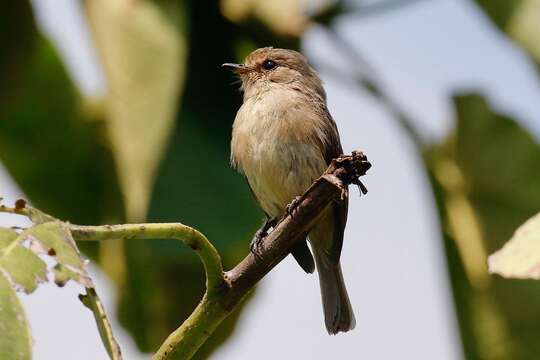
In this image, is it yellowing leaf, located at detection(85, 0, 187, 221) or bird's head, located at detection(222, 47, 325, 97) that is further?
bird's head, located at detection(222, 47, 325, 97)

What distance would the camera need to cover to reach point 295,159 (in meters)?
4.29

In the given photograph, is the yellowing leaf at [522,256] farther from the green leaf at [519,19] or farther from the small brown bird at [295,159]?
the small brown bird at [295,159]

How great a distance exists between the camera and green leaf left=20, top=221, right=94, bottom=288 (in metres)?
1.58

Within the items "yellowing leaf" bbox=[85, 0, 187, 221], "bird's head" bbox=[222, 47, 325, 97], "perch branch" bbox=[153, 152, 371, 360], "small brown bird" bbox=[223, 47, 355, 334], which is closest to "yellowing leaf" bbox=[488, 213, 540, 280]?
"perch branch" bbox=[153, 152, 371, 360]

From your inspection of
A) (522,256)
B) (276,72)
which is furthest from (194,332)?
(276,72)

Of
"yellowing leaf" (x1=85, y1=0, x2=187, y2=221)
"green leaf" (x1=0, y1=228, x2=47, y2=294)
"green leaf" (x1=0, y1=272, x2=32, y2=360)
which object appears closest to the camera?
"green leaf" (x1=0, y1=272, x2=32, y2=360)

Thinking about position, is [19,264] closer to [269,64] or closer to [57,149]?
[57,149]

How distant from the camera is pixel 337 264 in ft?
15.8

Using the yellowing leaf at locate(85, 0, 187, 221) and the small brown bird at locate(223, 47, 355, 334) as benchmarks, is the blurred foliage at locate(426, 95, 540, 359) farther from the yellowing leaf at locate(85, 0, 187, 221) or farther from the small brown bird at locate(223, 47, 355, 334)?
the yellowing leaf at locate(85, 0, 187, 221)

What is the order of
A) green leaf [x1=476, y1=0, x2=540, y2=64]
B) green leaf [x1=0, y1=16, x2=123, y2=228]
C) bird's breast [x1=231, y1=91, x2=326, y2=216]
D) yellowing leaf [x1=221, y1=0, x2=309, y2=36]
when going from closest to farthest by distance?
1. green leaf [x1=476, y1=0, x2=540, y2=64]
2. yellowing leaf [x1=221, y1=0, x2=309, y2=36]
3. green leaf [x1=0, y1=16, x2=123, y2=228]
4. bird's breast [x1=231, y1=91, x2=326, y2=216]

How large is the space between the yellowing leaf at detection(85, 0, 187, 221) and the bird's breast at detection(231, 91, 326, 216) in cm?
94

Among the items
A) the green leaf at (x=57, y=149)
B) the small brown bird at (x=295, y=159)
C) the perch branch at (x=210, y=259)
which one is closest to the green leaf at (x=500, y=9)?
the small brown bird at (x=295, y=159)

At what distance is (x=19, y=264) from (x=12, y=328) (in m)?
0.16

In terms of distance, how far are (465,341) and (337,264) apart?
1.35 m
